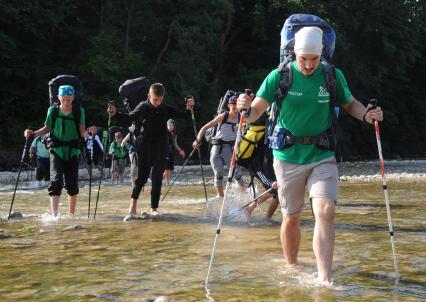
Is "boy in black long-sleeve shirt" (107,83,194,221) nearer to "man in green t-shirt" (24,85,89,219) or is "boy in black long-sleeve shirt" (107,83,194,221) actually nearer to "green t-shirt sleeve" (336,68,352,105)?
"man in green t-shirt" (24,85,89,219)

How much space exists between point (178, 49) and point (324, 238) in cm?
3418

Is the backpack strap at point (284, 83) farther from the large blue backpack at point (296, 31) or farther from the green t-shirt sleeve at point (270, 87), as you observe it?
the large blue backpack at point (296, 31)

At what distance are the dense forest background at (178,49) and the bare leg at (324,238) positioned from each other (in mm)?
27940

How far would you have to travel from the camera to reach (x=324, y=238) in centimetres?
473

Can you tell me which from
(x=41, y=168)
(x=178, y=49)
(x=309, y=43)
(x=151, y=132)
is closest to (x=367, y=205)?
(x=151, y=132)

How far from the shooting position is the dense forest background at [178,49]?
3434cm

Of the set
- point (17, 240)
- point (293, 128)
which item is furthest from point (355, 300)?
point (17, 240)

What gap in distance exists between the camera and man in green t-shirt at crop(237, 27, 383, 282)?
4.76 metres

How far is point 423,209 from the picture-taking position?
418 inches

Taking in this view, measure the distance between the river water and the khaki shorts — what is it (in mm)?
618

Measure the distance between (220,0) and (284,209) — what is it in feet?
109

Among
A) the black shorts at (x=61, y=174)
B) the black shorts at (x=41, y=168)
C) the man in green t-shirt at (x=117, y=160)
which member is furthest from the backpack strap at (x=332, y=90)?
the man in green t-shirt at (x=117, y=160)

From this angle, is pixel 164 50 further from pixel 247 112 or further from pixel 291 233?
pixel 291 233

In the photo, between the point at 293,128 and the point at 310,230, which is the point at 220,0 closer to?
the point at 310,230
